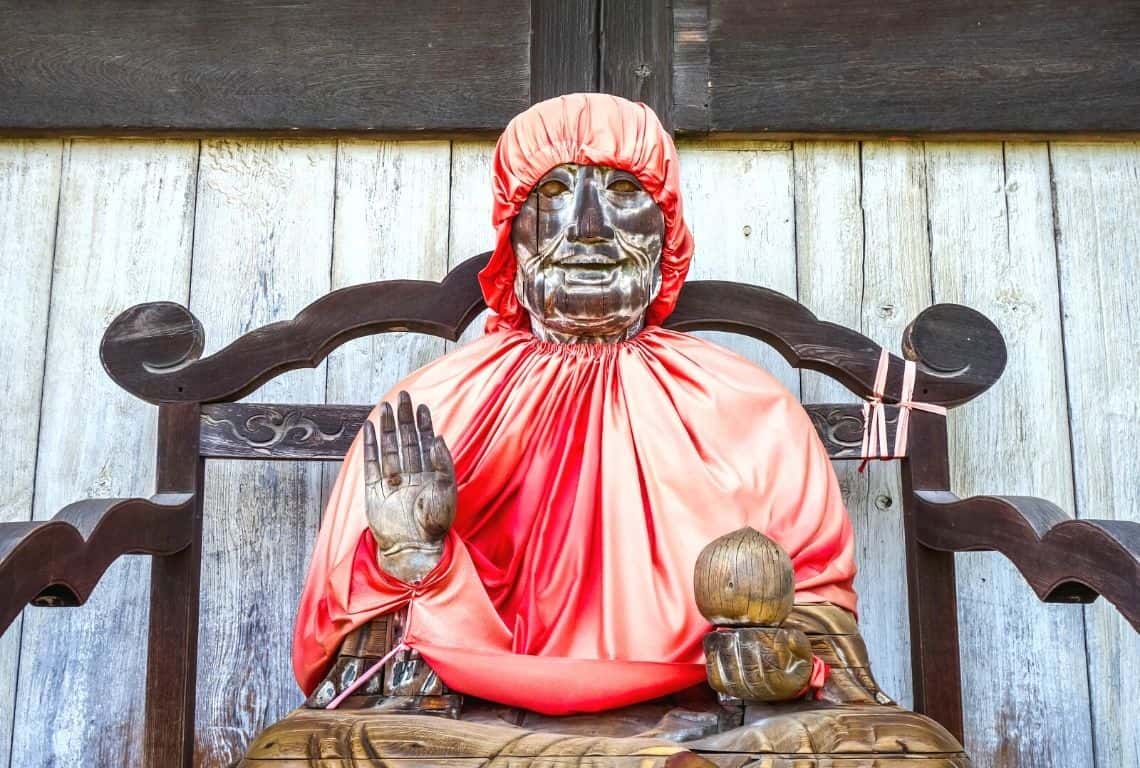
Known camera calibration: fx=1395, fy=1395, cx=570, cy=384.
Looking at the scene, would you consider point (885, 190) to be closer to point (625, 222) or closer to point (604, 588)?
point (625, 222)

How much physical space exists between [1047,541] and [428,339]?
116 cm

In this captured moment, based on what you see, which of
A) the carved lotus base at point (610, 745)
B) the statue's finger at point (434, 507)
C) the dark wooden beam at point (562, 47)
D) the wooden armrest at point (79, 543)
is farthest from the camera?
the dark wooden beam at point (562, 47)

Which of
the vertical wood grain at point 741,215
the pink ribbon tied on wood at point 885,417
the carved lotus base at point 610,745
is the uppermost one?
the vertical wood grain at point 741,215

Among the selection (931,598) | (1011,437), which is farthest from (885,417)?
(1011,437)

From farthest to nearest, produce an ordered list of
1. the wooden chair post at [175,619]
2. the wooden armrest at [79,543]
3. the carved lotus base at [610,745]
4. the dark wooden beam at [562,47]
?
the dark wooden beam at [562,47]
the wooden chair post at [175,619]
the wooden armrest at [79,543]
the carved lotus base at [610,745]

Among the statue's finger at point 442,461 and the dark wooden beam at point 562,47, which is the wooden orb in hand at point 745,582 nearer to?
the statue's finger at point 442,461

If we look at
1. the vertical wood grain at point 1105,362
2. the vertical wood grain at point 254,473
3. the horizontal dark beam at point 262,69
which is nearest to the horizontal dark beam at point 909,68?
the vertical wood grain at point 1105,362

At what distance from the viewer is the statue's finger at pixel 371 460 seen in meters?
1.72

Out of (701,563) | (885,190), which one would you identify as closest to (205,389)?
(701,563)

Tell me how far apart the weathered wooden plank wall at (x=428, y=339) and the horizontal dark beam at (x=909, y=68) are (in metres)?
0.08

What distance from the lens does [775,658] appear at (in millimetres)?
1550

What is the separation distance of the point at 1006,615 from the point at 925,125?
882mm

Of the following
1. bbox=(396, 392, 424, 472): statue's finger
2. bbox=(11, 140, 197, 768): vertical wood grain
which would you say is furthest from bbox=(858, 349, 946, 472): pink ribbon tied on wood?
bbox=(11, 140, 197, 768): vertical wood grain

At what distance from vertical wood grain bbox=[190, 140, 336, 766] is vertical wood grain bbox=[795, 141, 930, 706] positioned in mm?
882
